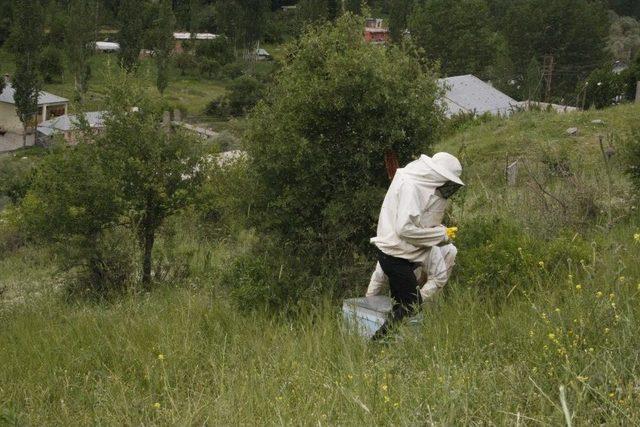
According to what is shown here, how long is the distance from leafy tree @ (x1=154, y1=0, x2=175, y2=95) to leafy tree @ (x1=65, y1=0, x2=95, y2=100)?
17.0 ft

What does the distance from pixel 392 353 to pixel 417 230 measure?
1.61 metres

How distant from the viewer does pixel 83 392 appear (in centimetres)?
537

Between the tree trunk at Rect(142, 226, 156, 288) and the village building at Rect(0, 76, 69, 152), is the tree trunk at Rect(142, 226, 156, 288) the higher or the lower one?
the higher one

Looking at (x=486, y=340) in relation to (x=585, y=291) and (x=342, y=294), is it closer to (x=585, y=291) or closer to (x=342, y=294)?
(x=585, y=291)

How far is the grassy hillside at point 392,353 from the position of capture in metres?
3.70

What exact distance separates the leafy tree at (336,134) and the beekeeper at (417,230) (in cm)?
113

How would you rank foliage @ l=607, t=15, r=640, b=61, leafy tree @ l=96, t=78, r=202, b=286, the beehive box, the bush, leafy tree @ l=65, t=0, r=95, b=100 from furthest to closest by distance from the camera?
1. foliage @ l=607, t=15, r=640, b=61
2. leafy tree @ l=65, t=0, r=95, b=100
3. leafy tree @ l=96, t=78, r=202, b=286
4. the bush
5. the beehive box

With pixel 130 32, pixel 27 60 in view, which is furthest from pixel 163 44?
pixel 27 60

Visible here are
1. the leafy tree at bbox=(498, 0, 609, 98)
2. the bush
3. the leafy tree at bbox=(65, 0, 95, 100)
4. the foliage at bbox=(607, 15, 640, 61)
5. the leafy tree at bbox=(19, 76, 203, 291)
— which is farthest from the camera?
the foliage at bbox=(607, 15, 640, 61)

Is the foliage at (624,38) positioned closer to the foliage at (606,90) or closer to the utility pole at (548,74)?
the utility pole at (548,74)

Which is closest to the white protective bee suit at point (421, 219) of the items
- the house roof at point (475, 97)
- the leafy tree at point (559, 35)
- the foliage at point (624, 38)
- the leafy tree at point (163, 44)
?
the house roof at point (475, 97)

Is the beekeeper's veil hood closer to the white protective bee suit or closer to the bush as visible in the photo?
the white protective bee suit

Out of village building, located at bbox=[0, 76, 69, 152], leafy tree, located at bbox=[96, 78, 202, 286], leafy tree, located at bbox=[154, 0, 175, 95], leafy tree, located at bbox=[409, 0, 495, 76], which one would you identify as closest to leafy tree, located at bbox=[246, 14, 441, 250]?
leafy tree, located at bbox=[96, 78, 202, 286]

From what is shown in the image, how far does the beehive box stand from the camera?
596 centimetres
